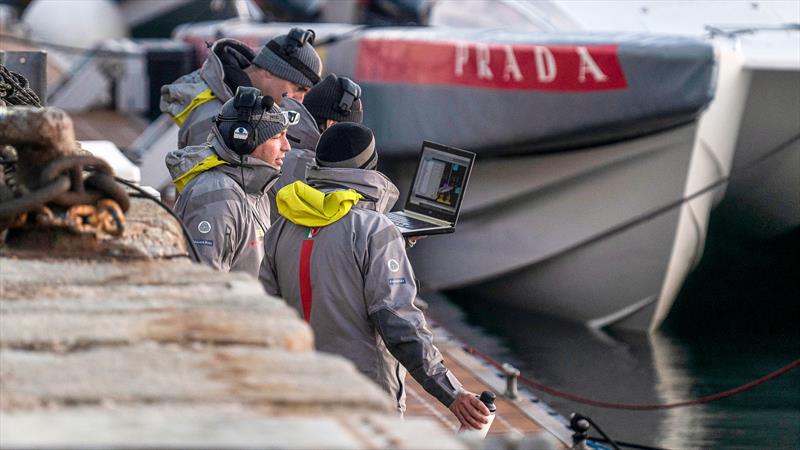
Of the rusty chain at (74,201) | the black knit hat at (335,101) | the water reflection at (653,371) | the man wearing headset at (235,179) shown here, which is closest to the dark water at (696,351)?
the water reflection at (653,371)

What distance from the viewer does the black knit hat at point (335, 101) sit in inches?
218

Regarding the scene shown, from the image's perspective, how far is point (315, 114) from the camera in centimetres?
560

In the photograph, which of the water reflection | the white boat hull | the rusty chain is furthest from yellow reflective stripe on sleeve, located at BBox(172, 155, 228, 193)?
the white boat hull

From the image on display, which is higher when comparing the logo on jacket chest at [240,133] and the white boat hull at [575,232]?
the logo on jacket chest at [240,133]

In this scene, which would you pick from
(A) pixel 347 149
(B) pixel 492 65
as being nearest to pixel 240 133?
(A) pixel 347 149

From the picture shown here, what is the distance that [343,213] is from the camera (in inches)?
153

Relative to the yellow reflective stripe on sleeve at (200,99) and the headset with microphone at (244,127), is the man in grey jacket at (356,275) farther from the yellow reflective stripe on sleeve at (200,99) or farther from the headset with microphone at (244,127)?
the yellow reflective stripe on sleeve at (200,99)

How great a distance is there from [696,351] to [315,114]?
572 cm

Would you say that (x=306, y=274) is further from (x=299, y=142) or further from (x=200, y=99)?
(x=200, y=99)

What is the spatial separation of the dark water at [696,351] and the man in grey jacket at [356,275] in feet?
12.6

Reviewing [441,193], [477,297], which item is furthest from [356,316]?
[477,297]

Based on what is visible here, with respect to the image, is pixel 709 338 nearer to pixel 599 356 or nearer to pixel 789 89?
pixel 599 356

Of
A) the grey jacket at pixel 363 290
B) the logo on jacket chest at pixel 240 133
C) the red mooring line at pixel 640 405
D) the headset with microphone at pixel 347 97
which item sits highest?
the headset with microphone at pixel 347 97

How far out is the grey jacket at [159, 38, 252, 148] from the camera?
18.3 ft
